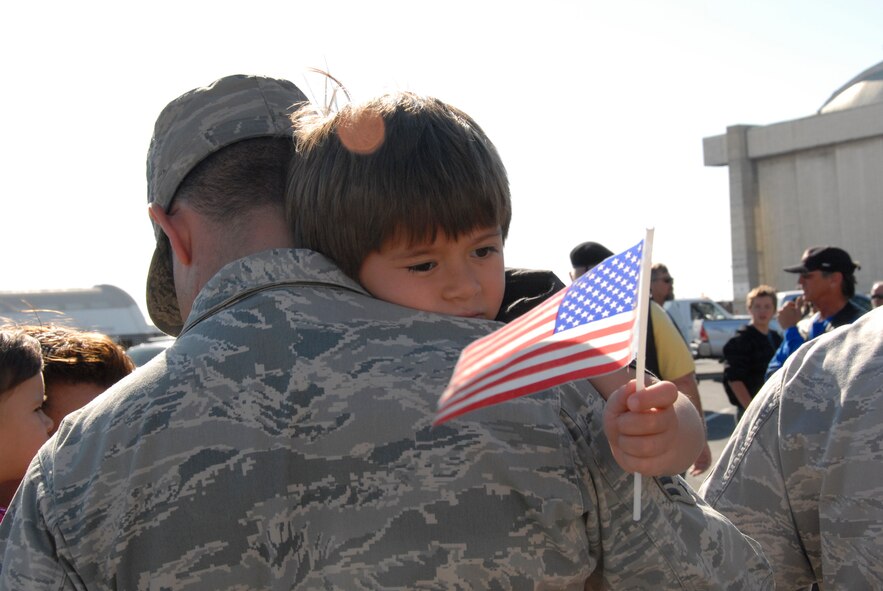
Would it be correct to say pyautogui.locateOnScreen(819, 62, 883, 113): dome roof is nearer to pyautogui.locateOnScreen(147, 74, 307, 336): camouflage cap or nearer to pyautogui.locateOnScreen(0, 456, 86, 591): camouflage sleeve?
pyautogui.locateOnScreen(147, 74, 307, 336): camouflage cap

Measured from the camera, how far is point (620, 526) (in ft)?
5.25

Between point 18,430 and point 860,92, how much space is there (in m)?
62.1

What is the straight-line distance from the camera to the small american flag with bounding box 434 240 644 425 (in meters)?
1.40

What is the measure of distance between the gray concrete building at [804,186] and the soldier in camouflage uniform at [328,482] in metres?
51.6

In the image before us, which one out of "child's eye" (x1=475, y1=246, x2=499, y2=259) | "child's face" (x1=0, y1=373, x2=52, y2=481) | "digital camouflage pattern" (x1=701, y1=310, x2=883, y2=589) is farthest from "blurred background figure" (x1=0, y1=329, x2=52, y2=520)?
"digital camouflage pattern" (x1=701, y1=310, x2=883, y2=589)

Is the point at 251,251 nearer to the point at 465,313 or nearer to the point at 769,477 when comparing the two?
the point at 465,313

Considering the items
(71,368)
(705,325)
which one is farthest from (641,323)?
(705,325)

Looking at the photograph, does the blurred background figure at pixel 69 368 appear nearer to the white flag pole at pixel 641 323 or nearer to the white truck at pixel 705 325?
the white flag pole at pixel 641 323

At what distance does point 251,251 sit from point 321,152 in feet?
0.76

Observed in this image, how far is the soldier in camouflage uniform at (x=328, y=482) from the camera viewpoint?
1506mm

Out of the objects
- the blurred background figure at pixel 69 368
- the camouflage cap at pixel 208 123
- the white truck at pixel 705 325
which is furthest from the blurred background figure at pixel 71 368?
the white truck at pixel 705 325

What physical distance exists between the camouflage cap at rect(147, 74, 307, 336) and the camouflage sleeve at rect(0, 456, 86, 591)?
Answer: 0.70 m

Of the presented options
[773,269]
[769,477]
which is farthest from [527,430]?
[773,269]

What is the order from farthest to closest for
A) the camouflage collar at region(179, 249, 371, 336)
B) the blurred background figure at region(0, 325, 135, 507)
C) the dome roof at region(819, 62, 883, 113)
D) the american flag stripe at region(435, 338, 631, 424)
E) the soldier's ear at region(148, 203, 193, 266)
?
the dome roof at region(819, 62, 883, 113) < the blurred background figure at region(0, 325, 135, 507) < the soldier's ear at region(148, 203, 193, 266) < the camouflage collar at region(179, 249, 371, 336) < the american flag stripe at region(435, 338, 631, 424)
